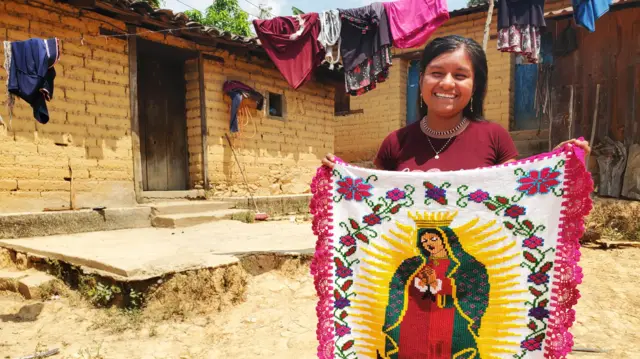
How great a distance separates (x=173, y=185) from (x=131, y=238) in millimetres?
3184

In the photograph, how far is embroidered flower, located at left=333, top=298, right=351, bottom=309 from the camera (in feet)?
5.15

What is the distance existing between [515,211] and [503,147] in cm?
24

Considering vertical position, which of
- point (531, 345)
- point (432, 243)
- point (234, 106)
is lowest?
point (531, 345)

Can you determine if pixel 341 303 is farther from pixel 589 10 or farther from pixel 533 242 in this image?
pixel 589 10

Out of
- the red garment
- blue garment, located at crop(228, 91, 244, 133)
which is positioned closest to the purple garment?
the red garment

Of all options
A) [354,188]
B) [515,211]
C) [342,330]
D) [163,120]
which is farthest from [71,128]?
[515,211]

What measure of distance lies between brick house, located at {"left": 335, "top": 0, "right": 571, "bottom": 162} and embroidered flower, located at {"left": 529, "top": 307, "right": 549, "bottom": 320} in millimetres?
7479

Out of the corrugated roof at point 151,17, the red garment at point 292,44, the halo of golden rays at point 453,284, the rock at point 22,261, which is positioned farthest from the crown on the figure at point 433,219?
the corrugated roof at point 151,17

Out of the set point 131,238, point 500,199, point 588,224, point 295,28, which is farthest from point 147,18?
point 588,224

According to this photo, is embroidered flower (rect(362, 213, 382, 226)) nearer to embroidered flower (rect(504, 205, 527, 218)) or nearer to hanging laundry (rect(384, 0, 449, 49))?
embroidered flower (rect(504, 205, 527, 218))

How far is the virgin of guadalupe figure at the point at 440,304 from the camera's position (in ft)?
4.64

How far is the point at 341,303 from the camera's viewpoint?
1.58 metres

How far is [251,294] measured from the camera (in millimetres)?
3641

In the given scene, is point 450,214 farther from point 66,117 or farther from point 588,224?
point 66,117
